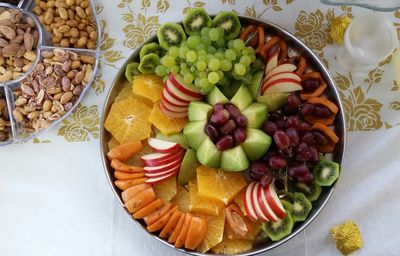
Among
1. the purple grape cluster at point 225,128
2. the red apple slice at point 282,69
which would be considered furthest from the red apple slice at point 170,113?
the red apple slice at point 282,69

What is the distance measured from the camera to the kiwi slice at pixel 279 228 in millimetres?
1066

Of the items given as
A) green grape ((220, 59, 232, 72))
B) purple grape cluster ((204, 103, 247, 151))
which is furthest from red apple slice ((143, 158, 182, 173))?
green grape ((220, 59, 232, 72))

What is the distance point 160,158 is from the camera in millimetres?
1103

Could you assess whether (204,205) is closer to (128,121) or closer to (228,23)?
(128,121)

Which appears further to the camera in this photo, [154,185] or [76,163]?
[76,163]

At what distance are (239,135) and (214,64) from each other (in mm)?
152

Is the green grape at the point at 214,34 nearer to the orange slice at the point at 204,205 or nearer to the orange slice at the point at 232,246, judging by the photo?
the orange slice at the point at 204,205

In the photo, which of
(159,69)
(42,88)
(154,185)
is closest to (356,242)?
(154,185)

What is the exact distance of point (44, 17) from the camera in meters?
1.28

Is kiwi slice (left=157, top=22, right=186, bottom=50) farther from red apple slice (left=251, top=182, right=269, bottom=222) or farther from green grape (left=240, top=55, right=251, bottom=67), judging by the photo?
red apple slice (left=251, top=182, right=269, bottom=222)

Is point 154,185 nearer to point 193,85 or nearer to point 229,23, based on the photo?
point 193,85

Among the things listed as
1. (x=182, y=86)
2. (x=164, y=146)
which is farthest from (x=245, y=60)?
(x=164, y=146)

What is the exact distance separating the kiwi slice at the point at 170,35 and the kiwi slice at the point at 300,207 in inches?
16.5

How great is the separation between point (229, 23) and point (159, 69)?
0.18 m
